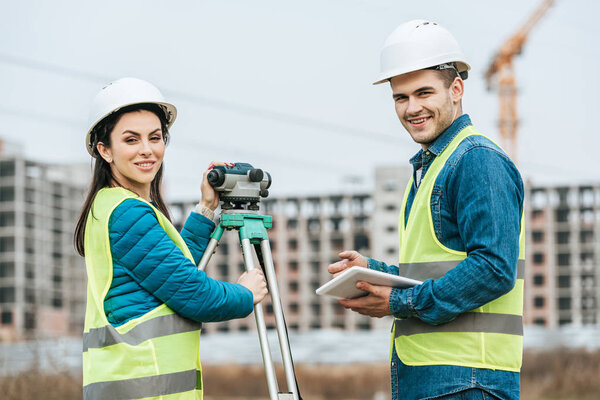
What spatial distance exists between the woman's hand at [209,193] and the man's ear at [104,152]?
0.37m

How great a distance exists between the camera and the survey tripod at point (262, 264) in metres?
3.18

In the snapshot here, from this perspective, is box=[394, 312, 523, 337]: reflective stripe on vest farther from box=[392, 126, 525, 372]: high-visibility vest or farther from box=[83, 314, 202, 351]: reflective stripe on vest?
box=[83, 314, 202, 351]: reflective stripe on vest

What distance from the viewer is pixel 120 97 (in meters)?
3.16

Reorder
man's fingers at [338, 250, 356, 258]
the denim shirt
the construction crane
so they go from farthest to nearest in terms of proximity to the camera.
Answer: the construction crane → man's fingers at [338, 250, 356, 258] → the denim shirt

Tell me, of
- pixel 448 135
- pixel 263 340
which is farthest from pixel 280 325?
pixel 448 135

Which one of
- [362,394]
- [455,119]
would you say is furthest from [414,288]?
[362,394]

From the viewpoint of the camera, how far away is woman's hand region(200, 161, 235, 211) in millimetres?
3375

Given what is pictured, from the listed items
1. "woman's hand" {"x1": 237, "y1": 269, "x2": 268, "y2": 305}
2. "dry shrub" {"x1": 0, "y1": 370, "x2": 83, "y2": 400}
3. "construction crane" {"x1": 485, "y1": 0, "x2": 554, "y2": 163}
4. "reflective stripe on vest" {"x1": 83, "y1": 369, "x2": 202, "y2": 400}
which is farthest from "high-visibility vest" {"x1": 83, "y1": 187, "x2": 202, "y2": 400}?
"construction crane" {"x1": 485, "y1": 0, "x2": 554, "y2": 163}

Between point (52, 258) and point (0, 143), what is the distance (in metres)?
15.6

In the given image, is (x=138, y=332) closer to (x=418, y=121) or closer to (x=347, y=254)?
(x=347, y=254)

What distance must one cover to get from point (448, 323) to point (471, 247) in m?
0.28

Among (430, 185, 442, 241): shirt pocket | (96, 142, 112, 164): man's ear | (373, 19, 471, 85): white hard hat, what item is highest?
(373, 19, 471, 85): white hard hat

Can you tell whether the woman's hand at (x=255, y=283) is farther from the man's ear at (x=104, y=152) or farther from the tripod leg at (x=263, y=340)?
the man's ear at (x=104, y=152)

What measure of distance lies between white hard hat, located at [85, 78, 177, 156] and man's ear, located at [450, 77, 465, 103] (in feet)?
3.51
